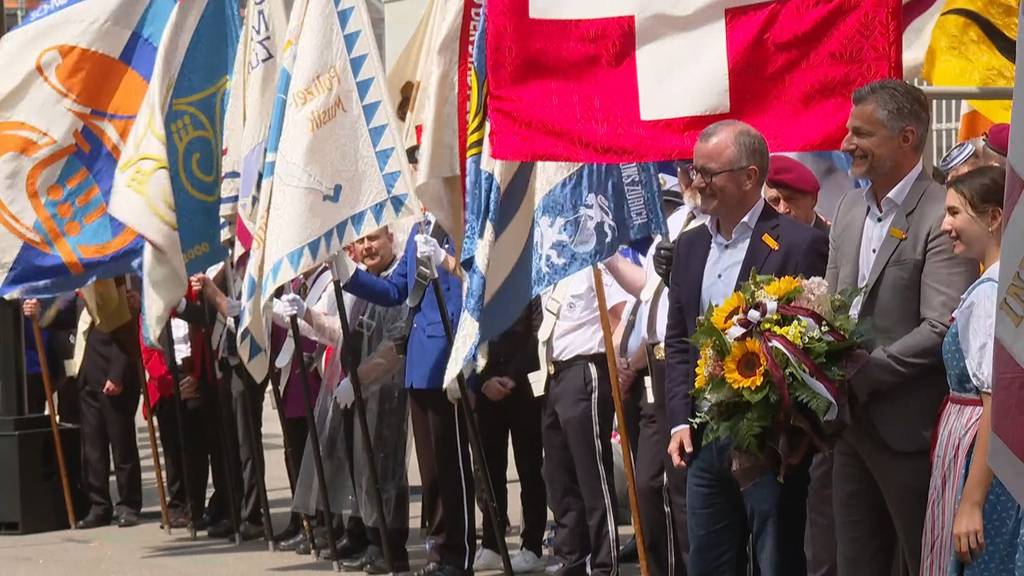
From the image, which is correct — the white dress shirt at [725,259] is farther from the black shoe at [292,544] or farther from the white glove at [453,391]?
the black shoe at [292,544]

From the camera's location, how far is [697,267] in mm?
6164

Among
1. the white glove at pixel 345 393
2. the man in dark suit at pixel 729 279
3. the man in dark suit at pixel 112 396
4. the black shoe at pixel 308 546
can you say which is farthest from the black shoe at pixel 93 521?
the man in dark suit at pixel 729 279

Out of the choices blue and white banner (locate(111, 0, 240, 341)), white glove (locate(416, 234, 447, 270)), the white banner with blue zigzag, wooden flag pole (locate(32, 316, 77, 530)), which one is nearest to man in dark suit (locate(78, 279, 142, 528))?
wooden flag pole (locate(32, 316, 77, 530))

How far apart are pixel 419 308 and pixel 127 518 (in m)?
4.06

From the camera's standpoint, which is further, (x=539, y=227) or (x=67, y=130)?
(x=67, y=130)

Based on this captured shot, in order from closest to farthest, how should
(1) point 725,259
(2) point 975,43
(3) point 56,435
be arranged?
(1) point 725,259 → (2) point 975,43 → (3) point 56,435

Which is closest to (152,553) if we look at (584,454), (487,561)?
(487,561)

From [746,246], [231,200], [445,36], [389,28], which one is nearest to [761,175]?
[746,246]

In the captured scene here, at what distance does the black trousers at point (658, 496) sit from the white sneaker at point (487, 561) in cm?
187

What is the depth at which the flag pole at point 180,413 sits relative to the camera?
11445 millimetres

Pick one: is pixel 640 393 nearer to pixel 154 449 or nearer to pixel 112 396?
pixel 154 449

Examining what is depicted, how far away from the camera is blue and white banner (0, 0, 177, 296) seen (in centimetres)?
1173

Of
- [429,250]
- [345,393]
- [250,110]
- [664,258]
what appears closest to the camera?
[664,258]

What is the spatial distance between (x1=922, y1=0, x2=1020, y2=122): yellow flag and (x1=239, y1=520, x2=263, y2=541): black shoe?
18.4 feet
